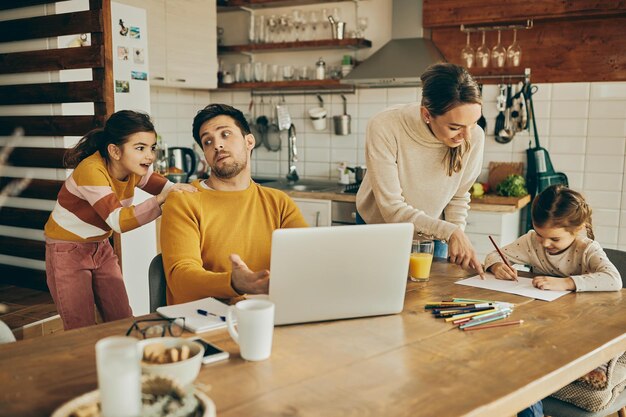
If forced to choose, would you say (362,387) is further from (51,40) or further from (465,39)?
(465,39)

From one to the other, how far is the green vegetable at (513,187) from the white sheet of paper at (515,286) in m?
1.79

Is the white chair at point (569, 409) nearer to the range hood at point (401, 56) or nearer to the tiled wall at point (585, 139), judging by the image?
the tiled wall at point (585, 139)

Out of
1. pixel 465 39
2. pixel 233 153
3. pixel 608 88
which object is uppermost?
pixel 465 39

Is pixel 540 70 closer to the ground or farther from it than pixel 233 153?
farther from it

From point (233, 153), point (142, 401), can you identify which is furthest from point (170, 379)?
point (233, 153)

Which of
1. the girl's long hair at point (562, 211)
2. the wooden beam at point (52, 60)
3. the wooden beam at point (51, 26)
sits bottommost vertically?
the girl's long hair at point (562, 211)

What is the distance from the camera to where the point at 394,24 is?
4.03 m

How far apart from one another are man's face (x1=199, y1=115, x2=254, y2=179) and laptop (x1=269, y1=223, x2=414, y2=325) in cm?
63

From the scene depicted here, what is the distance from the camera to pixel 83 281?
2406 millimetres

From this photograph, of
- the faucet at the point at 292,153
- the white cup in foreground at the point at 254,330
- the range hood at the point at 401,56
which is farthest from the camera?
the faucet at the point at 292,153

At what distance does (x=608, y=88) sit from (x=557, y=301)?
2.37m

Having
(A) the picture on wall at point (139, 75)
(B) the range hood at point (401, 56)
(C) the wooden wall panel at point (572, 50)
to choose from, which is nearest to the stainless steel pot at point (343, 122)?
(B) the range hood at point (401, 56)

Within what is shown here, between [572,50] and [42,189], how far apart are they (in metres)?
3.05

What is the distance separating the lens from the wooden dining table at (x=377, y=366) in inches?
40.9
